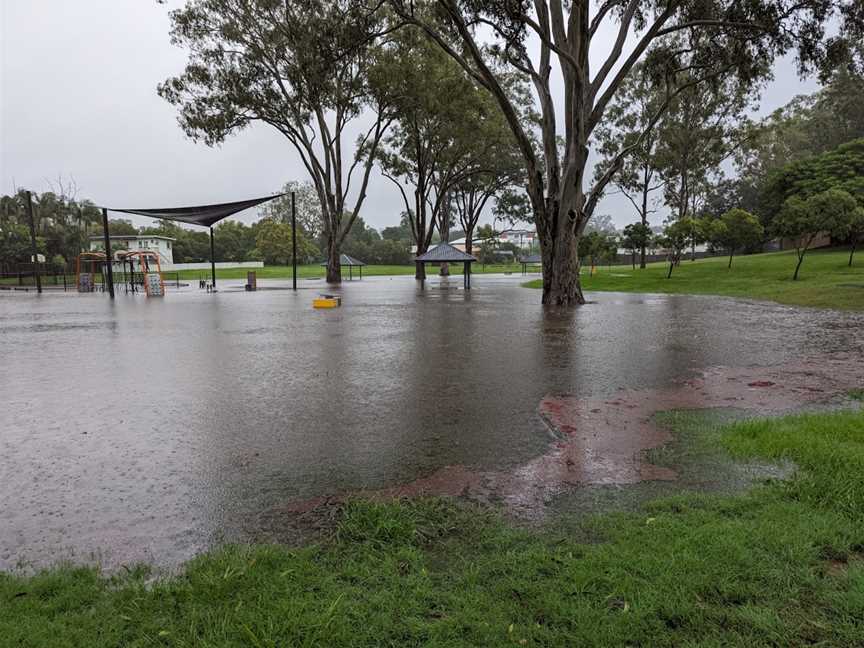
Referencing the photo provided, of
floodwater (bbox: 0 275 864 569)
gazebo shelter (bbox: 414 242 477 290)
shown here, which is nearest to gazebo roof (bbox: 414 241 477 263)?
gazebo shelter (bbox: 414 242 477 290)

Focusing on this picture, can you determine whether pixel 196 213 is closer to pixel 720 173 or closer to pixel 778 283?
pixel 778 283

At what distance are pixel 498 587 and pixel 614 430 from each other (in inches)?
102

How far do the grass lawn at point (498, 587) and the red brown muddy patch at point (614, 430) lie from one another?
0.42 metres

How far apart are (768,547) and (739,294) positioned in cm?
2091

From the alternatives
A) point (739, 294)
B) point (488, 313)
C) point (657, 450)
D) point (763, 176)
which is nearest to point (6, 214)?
point (488, 313)

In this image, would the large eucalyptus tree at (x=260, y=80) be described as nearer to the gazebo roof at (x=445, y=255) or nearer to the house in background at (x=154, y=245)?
the gazebo roof at (x=445, y=255)

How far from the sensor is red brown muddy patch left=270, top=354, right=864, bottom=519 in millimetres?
3359

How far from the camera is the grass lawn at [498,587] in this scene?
2.00m

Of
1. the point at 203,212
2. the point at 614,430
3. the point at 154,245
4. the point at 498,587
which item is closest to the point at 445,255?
Answer: the point at 203,212

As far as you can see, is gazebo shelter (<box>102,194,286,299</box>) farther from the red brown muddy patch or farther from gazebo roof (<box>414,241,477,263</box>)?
the red brown muddy patch

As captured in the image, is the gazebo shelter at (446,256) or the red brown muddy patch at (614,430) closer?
the red brown muddy patch at (614,430)

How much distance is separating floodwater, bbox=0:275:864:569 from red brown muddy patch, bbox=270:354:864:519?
0.10ft

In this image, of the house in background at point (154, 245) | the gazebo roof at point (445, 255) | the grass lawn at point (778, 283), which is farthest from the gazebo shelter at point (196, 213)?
the house in background at point (154, 245)

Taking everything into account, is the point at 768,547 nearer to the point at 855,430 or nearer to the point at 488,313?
the point at 855,430
